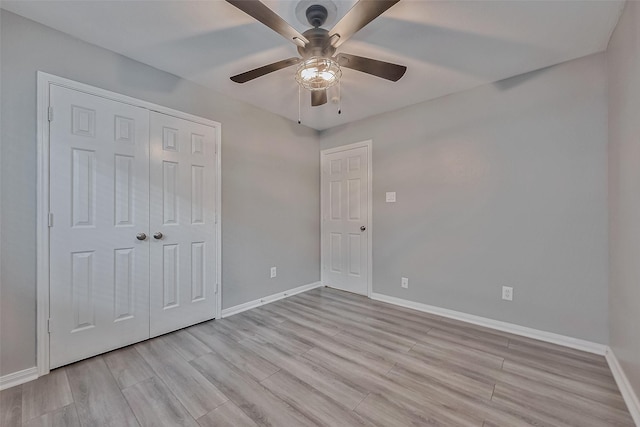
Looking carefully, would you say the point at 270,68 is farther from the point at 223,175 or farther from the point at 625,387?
the point at 625,387

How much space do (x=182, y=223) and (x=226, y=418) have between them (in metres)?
1.70

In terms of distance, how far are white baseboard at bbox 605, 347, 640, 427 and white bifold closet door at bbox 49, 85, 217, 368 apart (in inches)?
124

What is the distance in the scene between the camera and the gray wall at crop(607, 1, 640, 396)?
4.81 ft

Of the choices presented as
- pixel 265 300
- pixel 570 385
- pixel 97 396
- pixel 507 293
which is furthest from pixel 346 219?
pixel 97 396

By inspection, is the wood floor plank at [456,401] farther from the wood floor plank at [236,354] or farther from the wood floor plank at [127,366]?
the wood floor plank at [127,366]

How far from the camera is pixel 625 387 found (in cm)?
159

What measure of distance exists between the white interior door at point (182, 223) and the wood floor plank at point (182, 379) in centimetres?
26

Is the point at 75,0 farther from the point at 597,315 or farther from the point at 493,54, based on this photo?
the point at 597,315

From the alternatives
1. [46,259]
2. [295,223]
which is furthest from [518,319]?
[46,259]

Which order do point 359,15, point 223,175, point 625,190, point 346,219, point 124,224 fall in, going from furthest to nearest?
1. point 346,219
2. point 223,175
3. point 124,224
4. point 625,190
5. point 359,15

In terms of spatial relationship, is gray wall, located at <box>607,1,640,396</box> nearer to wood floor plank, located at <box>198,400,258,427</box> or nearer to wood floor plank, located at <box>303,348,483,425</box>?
wood floor plank, located at <box>303,348,483,425</box>

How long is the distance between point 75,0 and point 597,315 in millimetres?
4347

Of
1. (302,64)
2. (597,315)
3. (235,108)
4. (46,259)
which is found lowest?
(597,315)

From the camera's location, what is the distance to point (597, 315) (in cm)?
207
